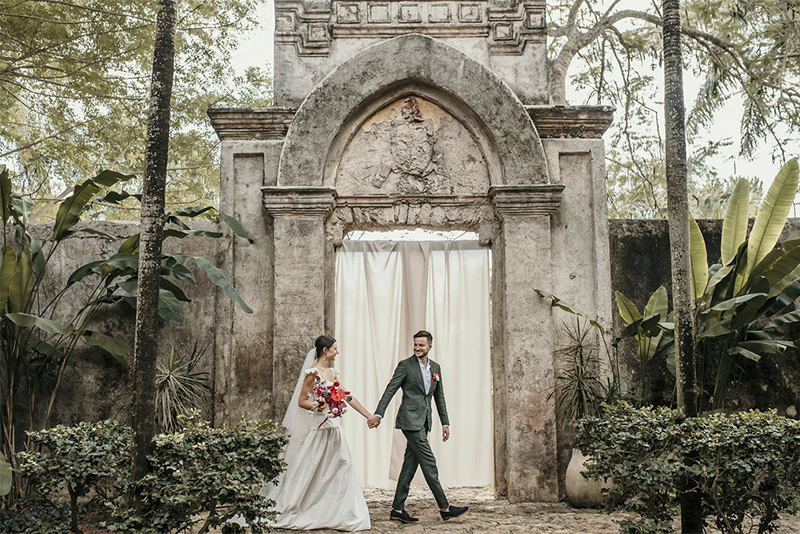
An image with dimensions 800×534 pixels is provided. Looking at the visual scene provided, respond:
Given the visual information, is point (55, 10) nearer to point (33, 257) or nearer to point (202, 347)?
point (33, 257)

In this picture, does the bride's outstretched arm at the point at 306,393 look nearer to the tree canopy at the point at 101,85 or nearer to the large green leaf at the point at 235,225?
the large green leaf at the point at 235,225

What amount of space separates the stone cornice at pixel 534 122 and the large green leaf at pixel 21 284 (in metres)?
2.19

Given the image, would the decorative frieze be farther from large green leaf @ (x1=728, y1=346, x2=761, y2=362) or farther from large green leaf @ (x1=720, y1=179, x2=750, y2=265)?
large green leaf @ (x1=728, y1=346, x2=761, y2=362)

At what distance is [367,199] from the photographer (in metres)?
7.08

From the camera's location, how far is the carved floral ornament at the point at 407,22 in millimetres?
7309

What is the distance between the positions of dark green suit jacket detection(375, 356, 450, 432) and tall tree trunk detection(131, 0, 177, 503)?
2.12 m

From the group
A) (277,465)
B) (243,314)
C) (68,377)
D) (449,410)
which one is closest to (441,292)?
(449,410)

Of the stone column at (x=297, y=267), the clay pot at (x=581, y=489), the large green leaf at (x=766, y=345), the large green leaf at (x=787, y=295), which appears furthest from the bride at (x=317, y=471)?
the large green leaf at (x=787, y=295)

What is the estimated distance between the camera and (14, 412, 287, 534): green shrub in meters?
4.30

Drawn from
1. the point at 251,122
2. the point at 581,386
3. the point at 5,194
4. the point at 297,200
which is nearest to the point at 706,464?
the point at 581,386

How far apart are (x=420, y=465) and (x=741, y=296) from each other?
10.1 feet

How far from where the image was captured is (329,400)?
5.86m

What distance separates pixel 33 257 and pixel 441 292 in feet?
12.7

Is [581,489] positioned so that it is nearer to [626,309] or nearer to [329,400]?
[626,309]
